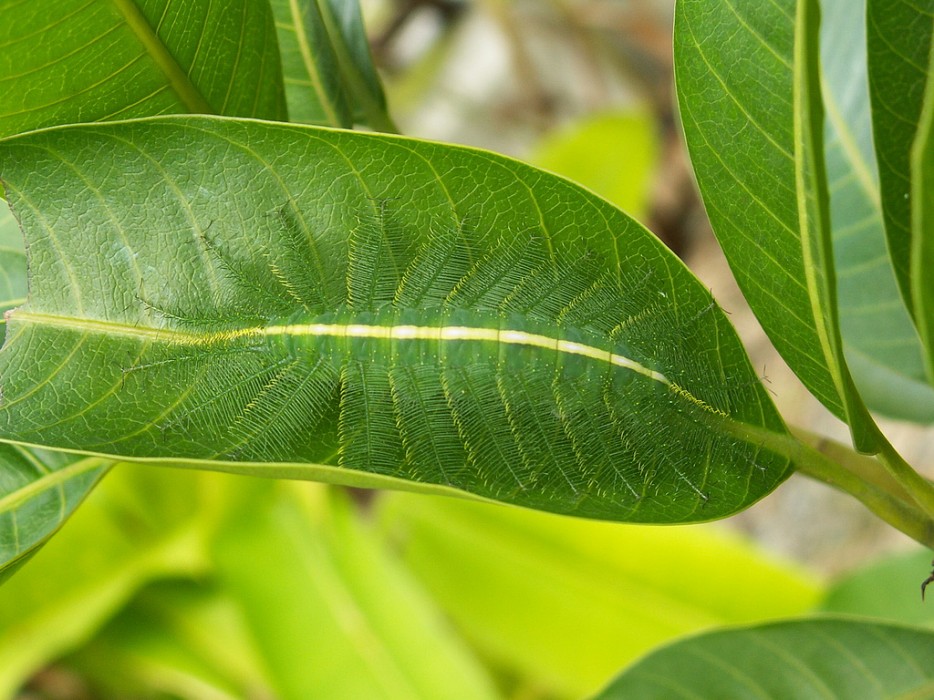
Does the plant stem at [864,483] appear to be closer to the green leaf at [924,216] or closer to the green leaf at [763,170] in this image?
the green leaf at [763,170]

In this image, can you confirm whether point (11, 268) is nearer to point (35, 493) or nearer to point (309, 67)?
point (35, 493)

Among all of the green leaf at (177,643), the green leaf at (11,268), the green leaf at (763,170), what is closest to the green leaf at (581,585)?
the green leaf at (177,643)

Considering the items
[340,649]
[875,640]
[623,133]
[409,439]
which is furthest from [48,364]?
[623,133]

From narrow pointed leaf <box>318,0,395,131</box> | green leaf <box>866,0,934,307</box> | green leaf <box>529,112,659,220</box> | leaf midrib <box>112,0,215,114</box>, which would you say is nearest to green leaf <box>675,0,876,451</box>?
green leaf <box>866,0,934,307</box>

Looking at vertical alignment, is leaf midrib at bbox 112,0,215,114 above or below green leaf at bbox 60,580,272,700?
above

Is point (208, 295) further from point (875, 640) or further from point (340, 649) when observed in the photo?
point (340, 649)

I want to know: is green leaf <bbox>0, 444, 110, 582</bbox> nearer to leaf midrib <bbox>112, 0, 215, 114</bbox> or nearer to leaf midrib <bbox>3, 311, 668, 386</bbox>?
leaf midrib <bbox>3, 311, 668, 386</bbox>

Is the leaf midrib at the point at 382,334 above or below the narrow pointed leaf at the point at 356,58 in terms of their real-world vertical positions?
below

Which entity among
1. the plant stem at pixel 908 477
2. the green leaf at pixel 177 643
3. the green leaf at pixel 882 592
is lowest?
the green leaf at pixel 177 643

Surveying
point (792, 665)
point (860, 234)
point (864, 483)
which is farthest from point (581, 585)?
point (864, 483)
